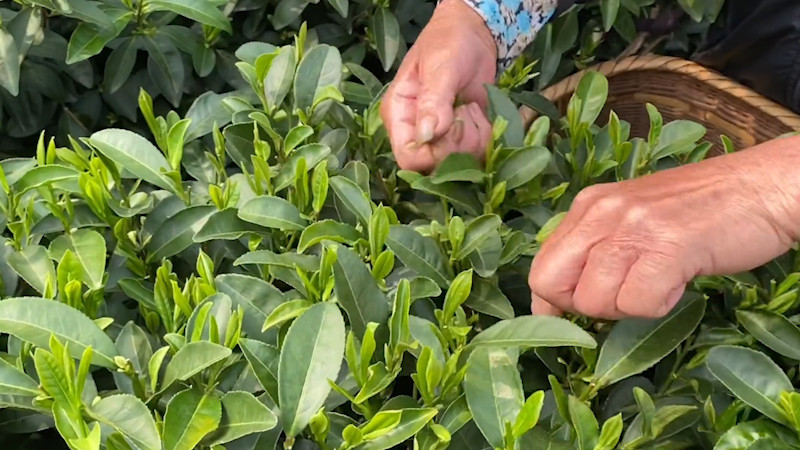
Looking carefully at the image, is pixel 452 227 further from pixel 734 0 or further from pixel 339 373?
pixel 734 0

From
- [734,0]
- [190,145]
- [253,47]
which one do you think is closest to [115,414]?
[190,145]

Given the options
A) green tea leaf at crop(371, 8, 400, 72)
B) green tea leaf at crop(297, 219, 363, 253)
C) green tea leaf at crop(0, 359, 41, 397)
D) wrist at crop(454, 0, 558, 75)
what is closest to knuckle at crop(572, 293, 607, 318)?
green tea leaf at crop(297, 219, 363, 253)

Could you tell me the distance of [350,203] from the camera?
0.75m

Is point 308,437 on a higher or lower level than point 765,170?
lower

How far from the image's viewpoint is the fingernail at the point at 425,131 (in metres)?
0.83

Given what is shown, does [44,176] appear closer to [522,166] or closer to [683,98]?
[522,166]

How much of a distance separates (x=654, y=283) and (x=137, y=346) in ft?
1.41

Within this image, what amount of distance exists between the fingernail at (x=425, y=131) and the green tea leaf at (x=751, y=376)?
36cm

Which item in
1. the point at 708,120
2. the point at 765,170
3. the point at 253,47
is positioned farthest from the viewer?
the point at 708,120

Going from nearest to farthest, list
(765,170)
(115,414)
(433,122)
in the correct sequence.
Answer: (115,414) → (765,170) → (433,122)

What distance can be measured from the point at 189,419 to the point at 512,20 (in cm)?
78

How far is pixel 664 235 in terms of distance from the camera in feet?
2.04

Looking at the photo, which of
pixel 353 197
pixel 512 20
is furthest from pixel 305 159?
pixel 512 20

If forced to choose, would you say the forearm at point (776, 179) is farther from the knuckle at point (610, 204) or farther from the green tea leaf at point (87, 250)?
the green tea leaf at point (87, 250)
